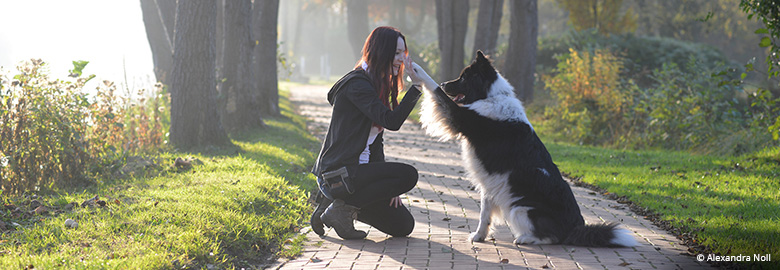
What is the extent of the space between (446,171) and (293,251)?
5.19 meters

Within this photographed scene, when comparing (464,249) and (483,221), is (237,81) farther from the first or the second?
(464,249)

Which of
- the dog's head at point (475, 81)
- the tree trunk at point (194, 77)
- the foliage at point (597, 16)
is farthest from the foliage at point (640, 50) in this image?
the dog's head at point (475, 81)

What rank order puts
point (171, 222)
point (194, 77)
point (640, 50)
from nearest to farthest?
point (171, 222), point (194, 77), point (640, 50)

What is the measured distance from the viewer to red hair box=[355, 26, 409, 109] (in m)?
5.19

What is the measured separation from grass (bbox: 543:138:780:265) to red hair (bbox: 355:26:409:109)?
2.98 meters

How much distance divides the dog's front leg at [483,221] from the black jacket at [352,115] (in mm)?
1037

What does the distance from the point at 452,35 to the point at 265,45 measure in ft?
21.5

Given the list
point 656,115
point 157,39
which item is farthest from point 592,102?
point 157,39

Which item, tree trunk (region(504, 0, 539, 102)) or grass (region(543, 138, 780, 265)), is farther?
tree trunk (region(504, 0, 539, 102))

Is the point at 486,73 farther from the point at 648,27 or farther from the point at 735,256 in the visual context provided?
the point at 648,27

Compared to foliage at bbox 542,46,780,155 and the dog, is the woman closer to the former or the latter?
the dog

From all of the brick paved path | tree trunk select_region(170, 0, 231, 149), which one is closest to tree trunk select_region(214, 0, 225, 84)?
tree trunk select_region(170, 0, 231, 149)

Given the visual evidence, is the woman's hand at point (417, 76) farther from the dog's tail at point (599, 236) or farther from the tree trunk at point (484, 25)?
the tree trunk at point (484, 25)

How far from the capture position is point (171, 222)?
5.70m
